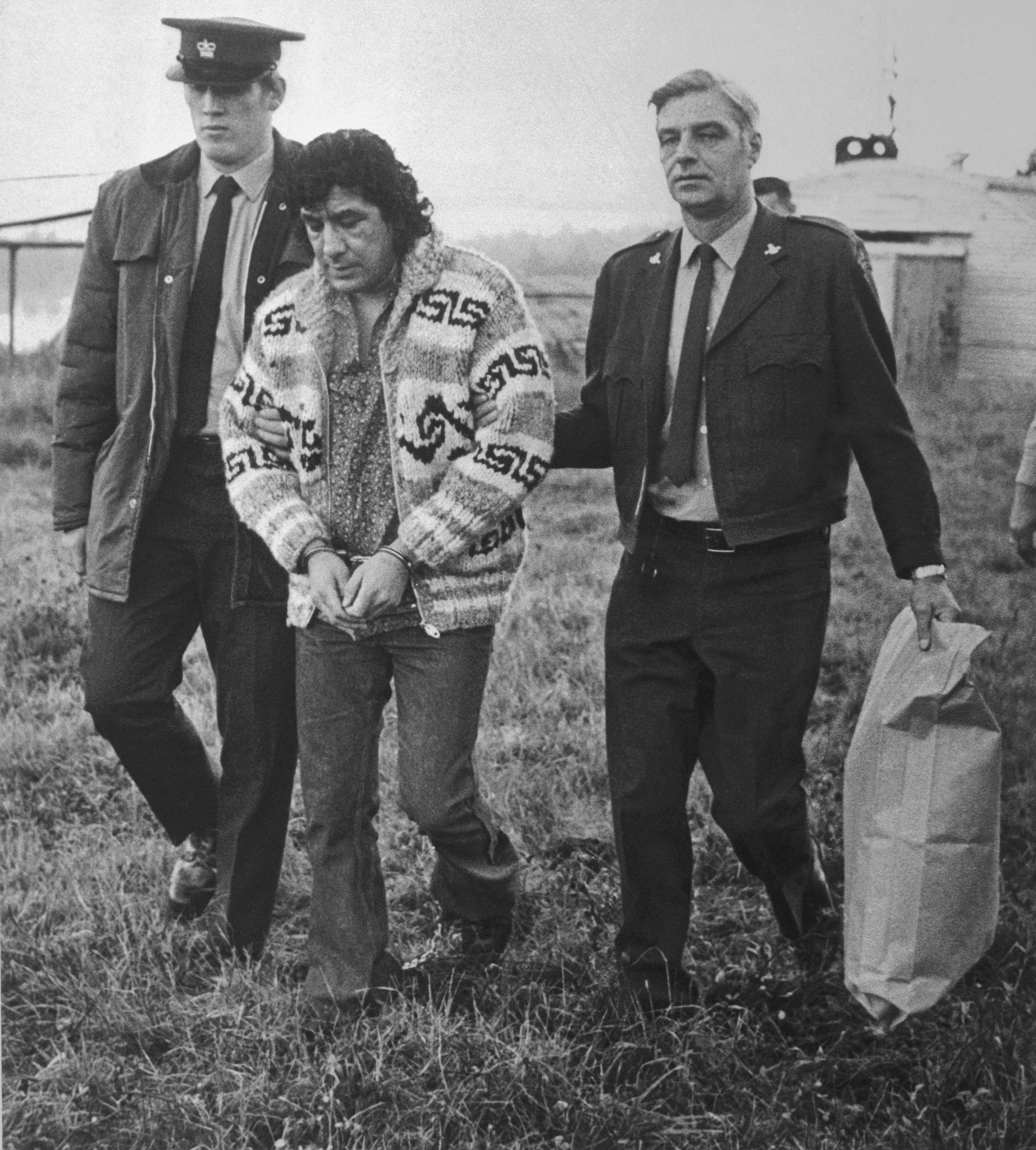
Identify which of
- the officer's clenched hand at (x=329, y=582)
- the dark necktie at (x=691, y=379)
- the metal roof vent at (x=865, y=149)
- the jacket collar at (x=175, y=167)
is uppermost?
the metal roof vent at (x=865, y=149)

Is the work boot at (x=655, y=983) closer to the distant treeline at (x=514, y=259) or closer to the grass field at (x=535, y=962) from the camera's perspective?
the grass field at (x=535, y=962)

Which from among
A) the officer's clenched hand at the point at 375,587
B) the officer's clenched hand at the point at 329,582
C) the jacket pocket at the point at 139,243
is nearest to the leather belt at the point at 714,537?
the officer's clenched hand at the point at 375,587

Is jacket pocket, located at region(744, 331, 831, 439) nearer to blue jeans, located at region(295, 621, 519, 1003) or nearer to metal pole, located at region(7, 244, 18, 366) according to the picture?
blue jeans, located at region(295, 621, 519, 1003)

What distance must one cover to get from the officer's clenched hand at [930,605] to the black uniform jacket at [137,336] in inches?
51.1

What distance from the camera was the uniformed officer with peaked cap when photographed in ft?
9.73

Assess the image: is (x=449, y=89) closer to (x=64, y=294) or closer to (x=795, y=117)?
(x=795, y=117)

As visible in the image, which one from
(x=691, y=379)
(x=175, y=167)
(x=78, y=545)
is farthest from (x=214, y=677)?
(x=691, y=379)

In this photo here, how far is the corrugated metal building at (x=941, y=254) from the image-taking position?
9.78 ft

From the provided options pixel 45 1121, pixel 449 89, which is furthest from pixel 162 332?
pixel 45 1121

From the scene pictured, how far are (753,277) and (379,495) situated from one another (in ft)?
2.78

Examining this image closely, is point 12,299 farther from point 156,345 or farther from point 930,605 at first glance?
point 930,605

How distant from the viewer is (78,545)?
3.19 m

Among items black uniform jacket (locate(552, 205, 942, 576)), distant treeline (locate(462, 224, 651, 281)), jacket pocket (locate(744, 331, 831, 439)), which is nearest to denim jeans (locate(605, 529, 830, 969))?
black uniform jacket (locate(552, 205, 942, 576))

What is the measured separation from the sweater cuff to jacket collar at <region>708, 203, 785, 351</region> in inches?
21.1
